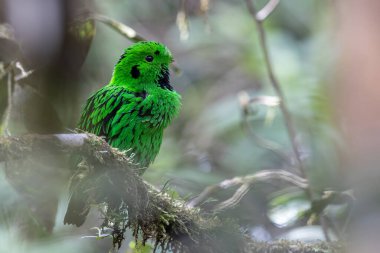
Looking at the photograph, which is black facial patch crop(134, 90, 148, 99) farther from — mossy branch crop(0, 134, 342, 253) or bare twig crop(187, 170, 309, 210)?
mossy branch crop(0, 134, 342, 253)

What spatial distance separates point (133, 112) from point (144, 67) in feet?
1.59

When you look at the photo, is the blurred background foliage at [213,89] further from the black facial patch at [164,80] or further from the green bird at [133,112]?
the black facial patch at [164,80]

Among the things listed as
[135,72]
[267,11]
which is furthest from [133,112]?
[267,11]

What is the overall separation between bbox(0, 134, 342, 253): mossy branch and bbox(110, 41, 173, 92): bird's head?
127cm

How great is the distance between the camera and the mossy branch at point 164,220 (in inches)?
119

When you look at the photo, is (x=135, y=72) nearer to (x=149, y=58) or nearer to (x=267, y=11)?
(x=149, y=58)

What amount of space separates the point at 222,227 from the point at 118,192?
1.96 feet

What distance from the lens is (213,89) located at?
8.28m

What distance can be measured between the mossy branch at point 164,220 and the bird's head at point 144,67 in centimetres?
127

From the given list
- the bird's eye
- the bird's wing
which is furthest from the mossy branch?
the bird's eye

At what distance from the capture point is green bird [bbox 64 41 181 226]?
422cm

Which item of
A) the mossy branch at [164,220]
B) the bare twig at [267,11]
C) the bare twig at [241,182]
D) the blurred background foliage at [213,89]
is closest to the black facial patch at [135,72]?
the blurred background foliage at [213,89]

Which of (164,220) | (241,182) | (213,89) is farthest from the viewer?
(213,89)

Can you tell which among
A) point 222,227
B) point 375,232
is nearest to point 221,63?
point 222,227
